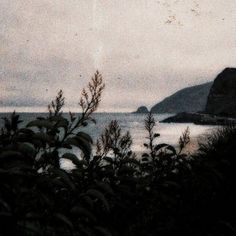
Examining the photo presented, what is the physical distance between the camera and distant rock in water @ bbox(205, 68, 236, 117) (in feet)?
533

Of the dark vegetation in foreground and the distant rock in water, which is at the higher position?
the distant rock in water

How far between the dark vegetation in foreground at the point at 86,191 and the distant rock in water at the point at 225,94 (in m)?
157

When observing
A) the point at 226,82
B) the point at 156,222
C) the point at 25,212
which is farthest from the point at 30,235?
the point at 226,82

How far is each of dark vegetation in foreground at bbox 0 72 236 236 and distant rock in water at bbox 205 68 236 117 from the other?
156681 mm

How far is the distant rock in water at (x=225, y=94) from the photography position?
162500 millimetres

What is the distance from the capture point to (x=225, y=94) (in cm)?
16638

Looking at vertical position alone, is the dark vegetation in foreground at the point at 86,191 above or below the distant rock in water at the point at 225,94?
below

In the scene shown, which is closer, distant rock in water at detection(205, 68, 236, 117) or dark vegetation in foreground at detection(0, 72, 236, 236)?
dark vegetation in foreground at detection(0, 72, 236, 236)

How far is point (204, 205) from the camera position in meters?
7.04

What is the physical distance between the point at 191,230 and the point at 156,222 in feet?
1.51

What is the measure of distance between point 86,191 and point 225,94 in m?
166

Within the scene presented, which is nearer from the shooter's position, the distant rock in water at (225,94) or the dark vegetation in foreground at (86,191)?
the dark vegetation in foreground at (86,191)

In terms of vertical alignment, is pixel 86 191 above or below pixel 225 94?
below

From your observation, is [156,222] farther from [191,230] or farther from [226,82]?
[226,82]
